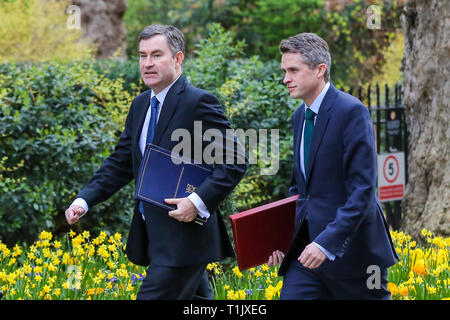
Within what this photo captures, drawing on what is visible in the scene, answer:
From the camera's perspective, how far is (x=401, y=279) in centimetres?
468

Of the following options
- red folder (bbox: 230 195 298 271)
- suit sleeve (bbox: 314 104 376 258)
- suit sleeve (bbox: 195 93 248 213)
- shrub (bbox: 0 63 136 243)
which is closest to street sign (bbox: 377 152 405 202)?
shrub (bbox: 0 63 136 243)

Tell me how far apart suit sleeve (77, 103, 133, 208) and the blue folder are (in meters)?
0.41

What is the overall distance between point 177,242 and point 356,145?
1.01 meters

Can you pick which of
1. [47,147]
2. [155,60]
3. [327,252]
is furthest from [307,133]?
[47,147]

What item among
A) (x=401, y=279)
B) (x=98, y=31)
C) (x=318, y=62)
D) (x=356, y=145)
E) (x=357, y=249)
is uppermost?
(x=98, y=31)

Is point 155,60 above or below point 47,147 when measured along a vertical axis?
above

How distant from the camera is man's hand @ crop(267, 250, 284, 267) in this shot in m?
3.40

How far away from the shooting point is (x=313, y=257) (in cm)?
295

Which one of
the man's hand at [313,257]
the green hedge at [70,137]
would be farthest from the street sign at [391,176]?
the man's hand at [313,257]

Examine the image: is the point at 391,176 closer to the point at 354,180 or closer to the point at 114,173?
the point at 114,173

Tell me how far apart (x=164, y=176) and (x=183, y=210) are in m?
0.20

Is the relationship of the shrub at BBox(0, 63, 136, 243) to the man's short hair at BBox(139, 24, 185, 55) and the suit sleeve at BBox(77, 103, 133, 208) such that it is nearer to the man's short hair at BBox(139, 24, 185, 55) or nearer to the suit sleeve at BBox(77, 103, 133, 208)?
the suit sleeve at BBox(77, 103, 133, 208)
